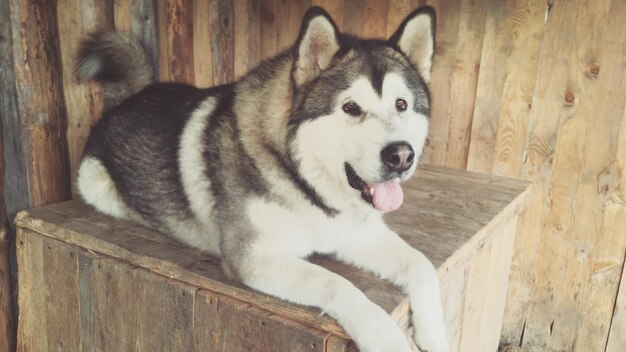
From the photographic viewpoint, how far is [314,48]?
5.34 feet

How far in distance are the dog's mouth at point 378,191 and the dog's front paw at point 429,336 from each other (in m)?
0.37

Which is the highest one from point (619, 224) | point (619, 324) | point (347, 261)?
point (347, 261)

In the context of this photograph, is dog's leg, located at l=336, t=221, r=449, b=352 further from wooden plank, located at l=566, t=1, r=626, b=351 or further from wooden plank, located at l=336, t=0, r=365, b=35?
wooden plank, located at l=336, t=0, r=365, b=35

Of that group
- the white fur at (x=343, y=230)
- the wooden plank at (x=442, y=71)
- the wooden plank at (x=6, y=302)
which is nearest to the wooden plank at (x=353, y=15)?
the wooden plank at (x=442, y=71)

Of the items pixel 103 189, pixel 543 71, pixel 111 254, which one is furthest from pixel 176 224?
pixel 543 71

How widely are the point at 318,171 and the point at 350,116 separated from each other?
0.20 meters

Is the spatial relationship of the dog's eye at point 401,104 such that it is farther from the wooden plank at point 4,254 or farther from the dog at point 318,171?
the wooden plank at point 4,254

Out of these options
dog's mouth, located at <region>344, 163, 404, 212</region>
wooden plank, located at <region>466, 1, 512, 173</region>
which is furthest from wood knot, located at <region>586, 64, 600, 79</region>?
dog's mouth, located at <region>344, 163, 404, 212</region>

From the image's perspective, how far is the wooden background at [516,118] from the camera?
2.18 meters

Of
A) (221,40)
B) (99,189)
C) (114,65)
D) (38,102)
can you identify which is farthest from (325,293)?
(221,40)

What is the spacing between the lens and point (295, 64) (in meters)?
1.64

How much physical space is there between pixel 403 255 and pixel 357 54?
68 centimetres

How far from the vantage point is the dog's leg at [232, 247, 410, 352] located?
1.34 meters

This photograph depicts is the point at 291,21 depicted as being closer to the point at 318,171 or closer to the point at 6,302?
the point at 318,171
